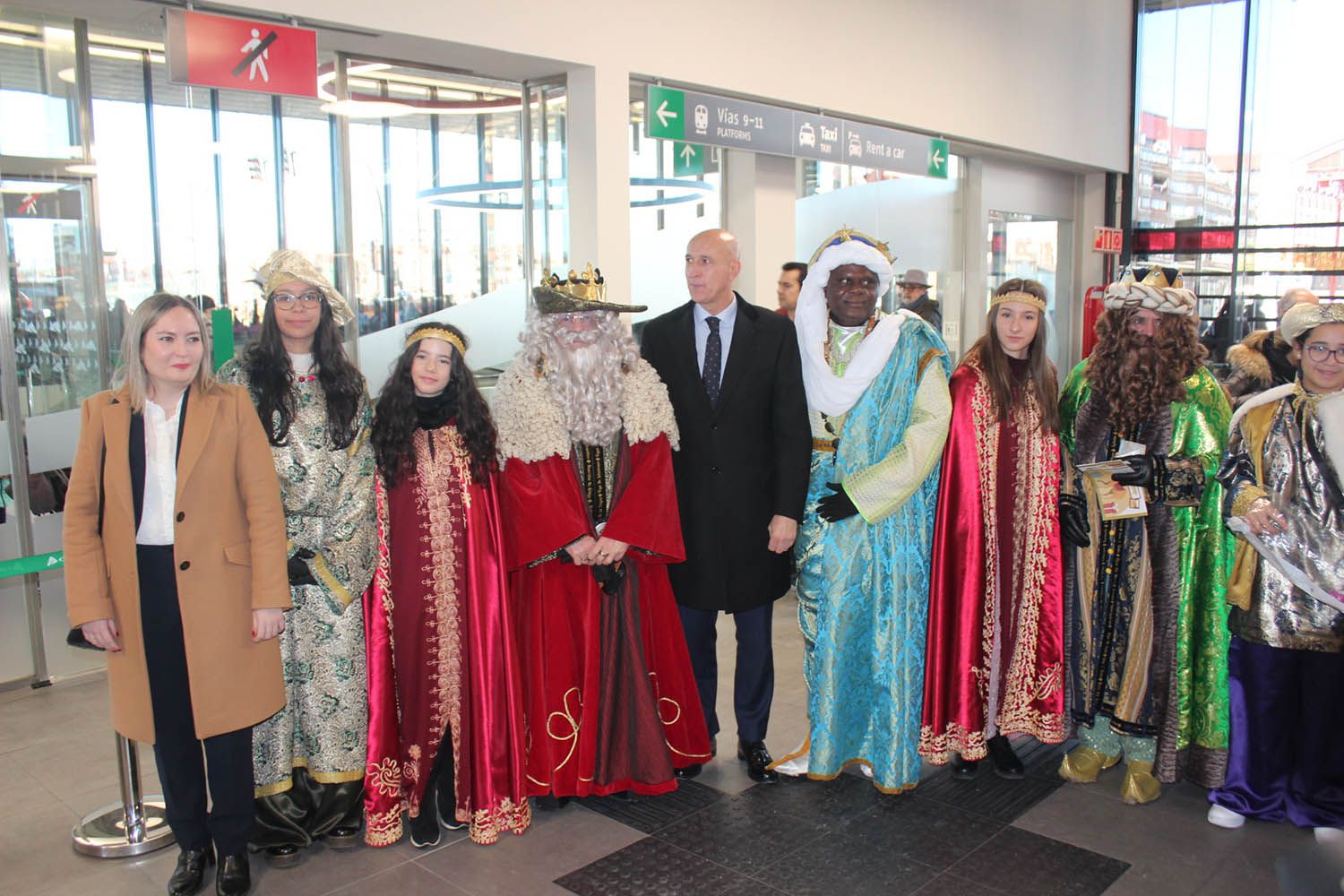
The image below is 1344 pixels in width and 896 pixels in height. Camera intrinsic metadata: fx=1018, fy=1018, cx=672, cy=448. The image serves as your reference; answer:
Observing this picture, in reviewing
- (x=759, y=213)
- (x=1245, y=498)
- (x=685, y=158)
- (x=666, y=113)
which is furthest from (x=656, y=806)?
(x=759, y=213)

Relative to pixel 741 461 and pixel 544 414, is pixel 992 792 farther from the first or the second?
pixel 544 414

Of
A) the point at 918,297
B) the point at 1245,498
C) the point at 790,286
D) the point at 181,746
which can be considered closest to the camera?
the point at 181,746

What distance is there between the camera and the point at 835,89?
7.56 m

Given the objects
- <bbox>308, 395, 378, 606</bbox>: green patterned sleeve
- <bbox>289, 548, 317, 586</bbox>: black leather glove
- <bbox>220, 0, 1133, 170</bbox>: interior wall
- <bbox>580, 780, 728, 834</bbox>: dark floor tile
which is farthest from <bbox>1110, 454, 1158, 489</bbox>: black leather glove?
<bbox>220, 0, 1133, 170</bbox>: interior wall

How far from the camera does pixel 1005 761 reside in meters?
3.73

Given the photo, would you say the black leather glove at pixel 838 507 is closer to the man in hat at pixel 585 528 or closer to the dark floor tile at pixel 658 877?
the man in hat at pixel 585 528

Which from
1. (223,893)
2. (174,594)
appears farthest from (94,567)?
(223,893)

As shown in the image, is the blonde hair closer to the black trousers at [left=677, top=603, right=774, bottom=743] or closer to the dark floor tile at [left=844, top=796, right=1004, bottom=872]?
the black trousers at [left=677, top=603, right=774, bottom=743]

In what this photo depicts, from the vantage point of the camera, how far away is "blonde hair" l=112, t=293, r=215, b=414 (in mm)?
2654

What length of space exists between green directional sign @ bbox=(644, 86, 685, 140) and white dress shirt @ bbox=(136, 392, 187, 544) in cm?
397

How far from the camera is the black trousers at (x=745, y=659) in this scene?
363 centimetres

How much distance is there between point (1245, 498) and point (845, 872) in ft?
5.52

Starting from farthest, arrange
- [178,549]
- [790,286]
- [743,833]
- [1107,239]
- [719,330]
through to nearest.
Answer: [1107,239] → [790,286] → [719,330] → [743,833] → [178,549]

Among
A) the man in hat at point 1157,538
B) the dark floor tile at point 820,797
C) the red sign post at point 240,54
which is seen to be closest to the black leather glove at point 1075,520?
the man in hat at point 1157,538
